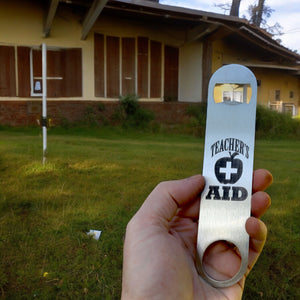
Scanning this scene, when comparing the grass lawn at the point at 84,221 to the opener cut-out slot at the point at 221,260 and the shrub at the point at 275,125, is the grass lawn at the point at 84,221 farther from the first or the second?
the shrub at the point at 275,125

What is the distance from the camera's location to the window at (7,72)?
9297 millimetres

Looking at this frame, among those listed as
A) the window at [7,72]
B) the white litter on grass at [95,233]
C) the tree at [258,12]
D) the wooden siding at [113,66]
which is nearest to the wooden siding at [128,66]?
the wooden siding at [113,66]

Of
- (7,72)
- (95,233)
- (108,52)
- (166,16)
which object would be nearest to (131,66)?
(108,52)

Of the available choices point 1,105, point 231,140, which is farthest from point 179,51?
point 231,140

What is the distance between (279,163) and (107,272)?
333cm

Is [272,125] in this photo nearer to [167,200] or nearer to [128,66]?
[128,66]

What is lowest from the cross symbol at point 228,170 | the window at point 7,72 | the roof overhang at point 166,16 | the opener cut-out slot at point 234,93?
the cross symbol at point 228,170

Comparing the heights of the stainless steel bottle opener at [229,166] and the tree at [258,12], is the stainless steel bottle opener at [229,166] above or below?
below

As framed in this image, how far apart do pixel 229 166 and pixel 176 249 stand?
314 mm

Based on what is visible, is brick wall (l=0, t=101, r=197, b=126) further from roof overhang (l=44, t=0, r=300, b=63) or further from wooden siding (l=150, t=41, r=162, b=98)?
roof overhang (l=44, t=0, r=300, b=63)

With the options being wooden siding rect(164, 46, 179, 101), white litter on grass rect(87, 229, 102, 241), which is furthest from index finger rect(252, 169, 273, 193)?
wooden siding rect(164, 46, 179, 101)

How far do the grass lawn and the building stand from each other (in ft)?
16.3

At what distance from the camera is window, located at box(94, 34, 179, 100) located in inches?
404

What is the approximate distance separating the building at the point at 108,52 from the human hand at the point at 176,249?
794 cm
